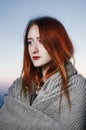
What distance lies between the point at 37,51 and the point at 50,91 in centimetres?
34

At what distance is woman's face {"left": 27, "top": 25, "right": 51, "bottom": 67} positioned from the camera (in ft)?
10.0

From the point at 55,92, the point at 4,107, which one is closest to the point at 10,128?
the point at 4,107

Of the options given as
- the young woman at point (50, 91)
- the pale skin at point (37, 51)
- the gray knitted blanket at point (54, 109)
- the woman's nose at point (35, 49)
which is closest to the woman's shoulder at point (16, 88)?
the young woman at point (50, 91)

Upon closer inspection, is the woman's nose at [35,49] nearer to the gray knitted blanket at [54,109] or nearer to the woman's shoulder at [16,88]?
the gray knitted blanket at [54,109]

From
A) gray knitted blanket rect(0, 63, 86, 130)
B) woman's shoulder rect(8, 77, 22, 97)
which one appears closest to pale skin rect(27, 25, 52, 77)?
gray knitted blanket rect(0, 63, 86, 130)

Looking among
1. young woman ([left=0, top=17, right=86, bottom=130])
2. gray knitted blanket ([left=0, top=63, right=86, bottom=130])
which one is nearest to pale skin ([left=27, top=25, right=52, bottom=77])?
young woman ([left=0, top=17, right=86, bottom=130])

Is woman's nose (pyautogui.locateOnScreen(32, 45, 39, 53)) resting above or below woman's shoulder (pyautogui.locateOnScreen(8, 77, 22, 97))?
above

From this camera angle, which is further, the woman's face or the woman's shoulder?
the woman's shoulder

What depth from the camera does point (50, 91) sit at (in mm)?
3078

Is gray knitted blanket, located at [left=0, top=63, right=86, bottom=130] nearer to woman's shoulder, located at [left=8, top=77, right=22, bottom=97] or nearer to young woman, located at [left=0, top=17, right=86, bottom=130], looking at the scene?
young woman, located at [left=0, top=17, right=86, bottom=130]

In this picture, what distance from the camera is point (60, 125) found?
2990mm

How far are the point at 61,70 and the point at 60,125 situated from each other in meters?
0.44

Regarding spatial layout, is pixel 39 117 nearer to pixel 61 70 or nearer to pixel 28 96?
pixel 28 96

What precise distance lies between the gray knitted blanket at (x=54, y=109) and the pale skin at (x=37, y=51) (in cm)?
14
